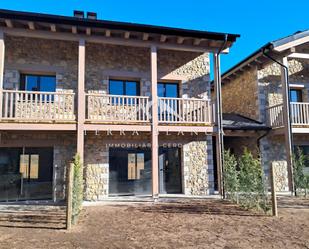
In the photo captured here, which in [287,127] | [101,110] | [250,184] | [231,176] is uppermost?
[101,110]

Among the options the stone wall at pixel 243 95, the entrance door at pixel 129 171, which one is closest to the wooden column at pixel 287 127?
the stone wall at pixel 243 95

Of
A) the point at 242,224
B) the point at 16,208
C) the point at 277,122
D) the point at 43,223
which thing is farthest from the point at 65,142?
the point at 277,122

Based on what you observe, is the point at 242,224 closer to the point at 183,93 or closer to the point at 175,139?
the point at 175,139

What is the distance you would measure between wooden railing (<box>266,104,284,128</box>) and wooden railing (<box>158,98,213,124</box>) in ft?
13.1

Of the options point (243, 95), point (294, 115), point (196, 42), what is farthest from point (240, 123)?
point (196, 42)

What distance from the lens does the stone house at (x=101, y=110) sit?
1001 cm

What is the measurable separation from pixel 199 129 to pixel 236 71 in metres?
6.16

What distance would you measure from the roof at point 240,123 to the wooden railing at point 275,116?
1.18 feet

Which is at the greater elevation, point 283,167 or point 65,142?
point 65,142

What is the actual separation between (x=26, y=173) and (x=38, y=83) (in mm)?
3549

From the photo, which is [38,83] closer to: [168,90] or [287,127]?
[168,90]

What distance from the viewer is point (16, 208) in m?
9.27

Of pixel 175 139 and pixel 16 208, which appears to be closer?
pixel 16 208

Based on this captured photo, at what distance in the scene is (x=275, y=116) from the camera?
13609 mm
